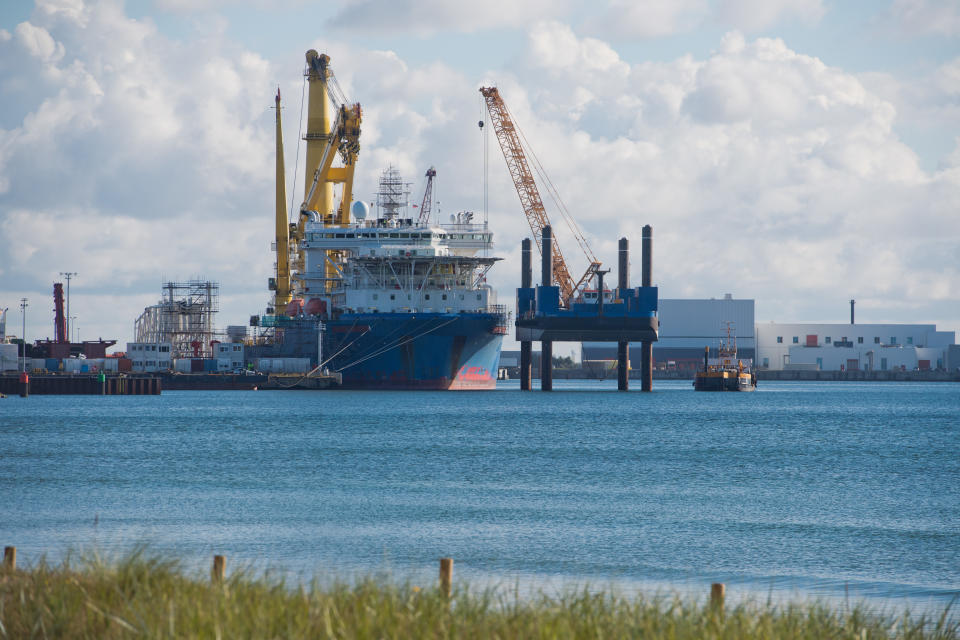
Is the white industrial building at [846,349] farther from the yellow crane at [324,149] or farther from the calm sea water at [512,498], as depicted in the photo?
the calm sea water at [512,498]

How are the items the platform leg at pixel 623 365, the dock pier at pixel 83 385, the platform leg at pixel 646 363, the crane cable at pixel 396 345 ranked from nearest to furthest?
the crane cable at pixel 396 345, the dock pier at pixel 83 385, the platform leg at pixel 646 363, the platform leg at pixel 623 365

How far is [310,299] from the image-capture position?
95688 millimetres

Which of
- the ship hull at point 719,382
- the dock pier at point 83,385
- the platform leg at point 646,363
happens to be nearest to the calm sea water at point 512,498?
the platform leg at point 646,363

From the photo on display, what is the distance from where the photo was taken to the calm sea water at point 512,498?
874 inches

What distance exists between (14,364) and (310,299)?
103 feet

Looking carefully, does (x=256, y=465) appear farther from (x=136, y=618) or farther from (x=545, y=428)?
(x=136, y=618)

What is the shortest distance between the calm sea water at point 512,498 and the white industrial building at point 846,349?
126 m

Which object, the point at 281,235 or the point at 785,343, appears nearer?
the point at 281,235

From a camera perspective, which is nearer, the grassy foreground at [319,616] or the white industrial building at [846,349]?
the grassy foreground at [319,616]

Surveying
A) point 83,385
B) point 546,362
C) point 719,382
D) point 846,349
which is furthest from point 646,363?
point 846,349

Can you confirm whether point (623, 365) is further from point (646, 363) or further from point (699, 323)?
point (699, 323)

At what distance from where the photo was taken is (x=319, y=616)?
38.0 feet

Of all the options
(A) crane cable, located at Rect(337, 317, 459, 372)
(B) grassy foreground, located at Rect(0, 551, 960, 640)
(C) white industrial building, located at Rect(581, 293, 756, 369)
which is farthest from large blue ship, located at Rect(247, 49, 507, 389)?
(C) white industrial building, located at Rect(581, 293, 756, 369)

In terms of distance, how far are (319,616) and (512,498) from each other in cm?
2029
